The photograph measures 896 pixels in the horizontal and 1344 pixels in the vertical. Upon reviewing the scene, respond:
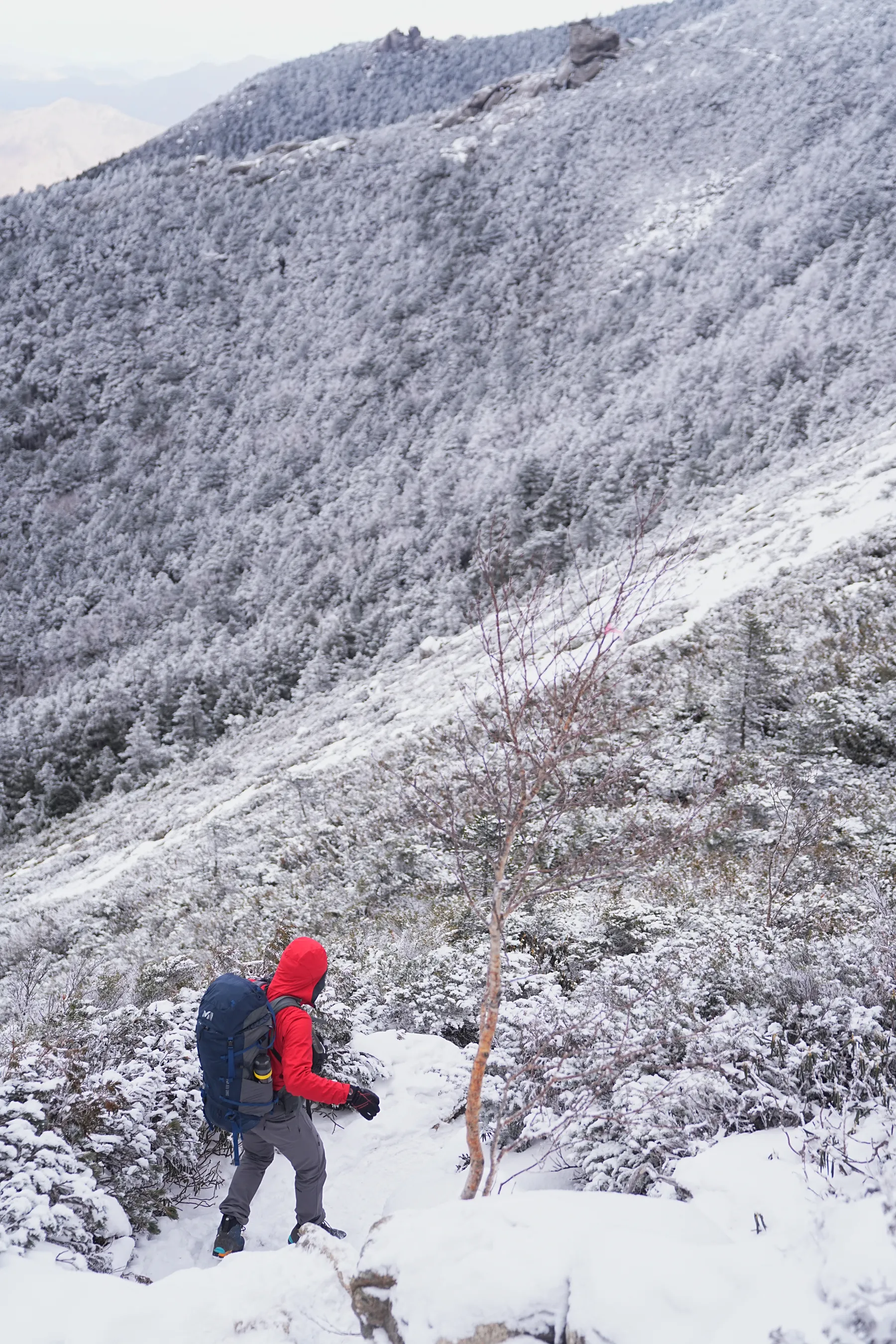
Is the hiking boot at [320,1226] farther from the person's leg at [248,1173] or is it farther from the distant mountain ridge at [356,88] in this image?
the distant mountain ridge at [356,88]

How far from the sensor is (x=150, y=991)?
6.12 meters

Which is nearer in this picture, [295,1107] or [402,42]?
[295,1107]

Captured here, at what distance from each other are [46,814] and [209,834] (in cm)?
1439

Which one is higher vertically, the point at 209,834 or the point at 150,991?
the point at 150,991

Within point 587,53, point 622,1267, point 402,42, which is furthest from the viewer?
point 402,42

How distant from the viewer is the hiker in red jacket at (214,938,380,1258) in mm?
3395

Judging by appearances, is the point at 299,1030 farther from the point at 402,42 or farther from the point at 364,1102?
the point at 402,42

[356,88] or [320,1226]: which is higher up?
[356,88]

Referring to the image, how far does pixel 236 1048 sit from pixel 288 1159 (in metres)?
0.78

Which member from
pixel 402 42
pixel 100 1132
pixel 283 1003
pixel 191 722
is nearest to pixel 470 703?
pixel 283 1003

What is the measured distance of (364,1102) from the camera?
353 centimetres

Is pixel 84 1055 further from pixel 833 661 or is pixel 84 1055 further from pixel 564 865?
pixel 833 661

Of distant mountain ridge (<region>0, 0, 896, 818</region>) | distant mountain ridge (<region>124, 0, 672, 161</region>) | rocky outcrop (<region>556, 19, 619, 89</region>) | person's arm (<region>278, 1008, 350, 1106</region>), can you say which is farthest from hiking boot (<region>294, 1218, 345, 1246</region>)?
distant mountain ridge (<region>124, 0, 672, 161</region>)

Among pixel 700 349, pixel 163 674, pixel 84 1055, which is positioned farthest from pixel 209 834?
pixel 700 349
